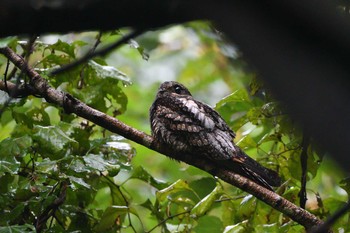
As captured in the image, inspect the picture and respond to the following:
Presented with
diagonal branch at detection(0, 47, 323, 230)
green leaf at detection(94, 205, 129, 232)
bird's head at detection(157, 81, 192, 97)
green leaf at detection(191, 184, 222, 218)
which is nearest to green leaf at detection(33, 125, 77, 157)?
diagonal branch at detection(0, 47, 323, 230)

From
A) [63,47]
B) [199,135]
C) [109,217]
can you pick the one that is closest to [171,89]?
[199,135]

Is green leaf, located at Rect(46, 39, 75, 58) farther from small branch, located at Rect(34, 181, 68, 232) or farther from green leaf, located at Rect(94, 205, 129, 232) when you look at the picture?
green leaf, located at Rect(94, 205, 129, 232)

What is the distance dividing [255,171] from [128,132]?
789mm

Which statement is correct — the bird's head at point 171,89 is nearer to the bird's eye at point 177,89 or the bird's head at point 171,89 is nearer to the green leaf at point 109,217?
the bird's eye at point 177,89

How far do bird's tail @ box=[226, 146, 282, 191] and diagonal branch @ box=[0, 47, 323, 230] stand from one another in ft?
0.59

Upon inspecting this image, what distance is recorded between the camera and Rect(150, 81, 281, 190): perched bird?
11.3ft

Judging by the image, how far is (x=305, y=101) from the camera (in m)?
1.19

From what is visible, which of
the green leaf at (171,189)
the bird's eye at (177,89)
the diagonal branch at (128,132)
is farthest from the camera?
the bird's eye at (177,89)

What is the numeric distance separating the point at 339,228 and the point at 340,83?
237 centimetres

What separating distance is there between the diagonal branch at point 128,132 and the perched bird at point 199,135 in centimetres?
23

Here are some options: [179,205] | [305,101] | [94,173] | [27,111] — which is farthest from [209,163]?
[305,101]

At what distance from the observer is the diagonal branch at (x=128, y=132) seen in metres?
2.84

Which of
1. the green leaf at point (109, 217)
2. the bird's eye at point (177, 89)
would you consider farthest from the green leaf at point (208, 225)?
the bird's eye at point (177, 89)

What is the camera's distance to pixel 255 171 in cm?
340
